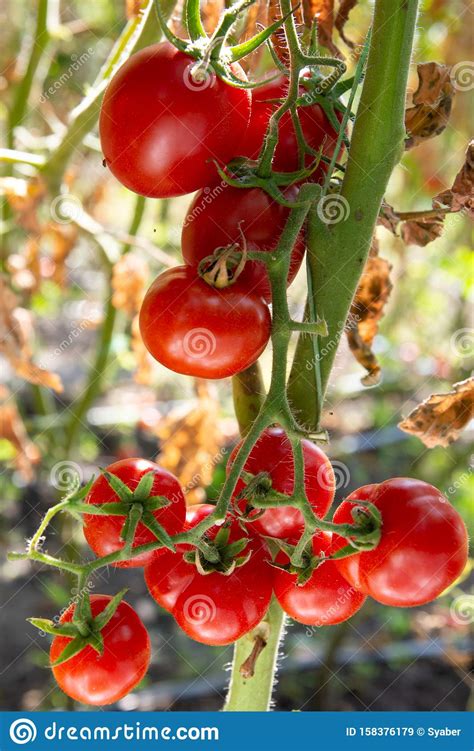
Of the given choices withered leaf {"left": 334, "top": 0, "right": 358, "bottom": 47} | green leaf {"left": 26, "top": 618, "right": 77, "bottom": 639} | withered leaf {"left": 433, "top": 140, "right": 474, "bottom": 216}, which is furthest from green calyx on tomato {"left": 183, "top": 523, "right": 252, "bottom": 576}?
withered leaf {"left": 334, "top": 0, "right": 358, "bottom": 47}

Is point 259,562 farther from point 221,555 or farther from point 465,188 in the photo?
point 465,188

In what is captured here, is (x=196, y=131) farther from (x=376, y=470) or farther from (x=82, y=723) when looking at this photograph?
(x=376, y=470)

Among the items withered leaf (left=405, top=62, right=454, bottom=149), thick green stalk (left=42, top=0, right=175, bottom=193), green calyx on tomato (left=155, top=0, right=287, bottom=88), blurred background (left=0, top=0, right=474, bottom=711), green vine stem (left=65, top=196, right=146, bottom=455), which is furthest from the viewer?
green vine stem (left=65, top=196, right=146, bottom=455)

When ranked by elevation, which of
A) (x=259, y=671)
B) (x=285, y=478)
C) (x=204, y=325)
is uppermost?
(x=204, y=325)

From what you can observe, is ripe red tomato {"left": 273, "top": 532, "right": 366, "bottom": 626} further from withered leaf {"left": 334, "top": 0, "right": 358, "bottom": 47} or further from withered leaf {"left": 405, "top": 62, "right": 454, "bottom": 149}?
withered leaf {"left": 334, "top": 0, "right": 358, "bottom": 47}

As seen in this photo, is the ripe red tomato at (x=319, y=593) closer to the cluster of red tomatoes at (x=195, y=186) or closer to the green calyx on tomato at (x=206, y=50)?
the cluster of red tomatoes at (x=195, y=186)

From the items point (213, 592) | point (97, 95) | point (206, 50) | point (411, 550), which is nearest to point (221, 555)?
point (213, 592)

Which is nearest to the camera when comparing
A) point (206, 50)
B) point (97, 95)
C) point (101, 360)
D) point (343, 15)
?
point (206, 50)
